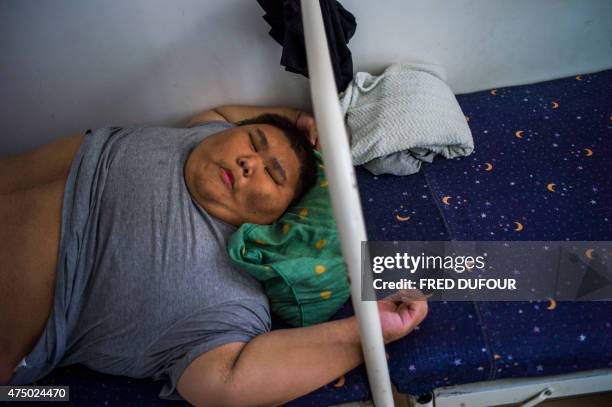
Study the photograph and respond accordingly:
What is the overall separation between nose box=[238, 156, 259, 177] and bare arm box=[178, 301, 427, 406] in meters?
0.36

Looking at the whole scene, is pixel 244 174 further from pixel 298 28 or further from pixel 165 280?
pixel 298 28

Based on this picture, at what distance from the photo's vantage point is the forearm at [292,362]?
2.86 feet

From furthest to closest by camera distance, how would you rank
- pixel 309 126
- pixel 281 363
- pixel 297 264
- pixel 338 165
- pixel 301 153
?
1. pixel 309 126
2. pixel 301 153
3. pixel 297 264
4. pixel 281 363
5. pixel 338 165

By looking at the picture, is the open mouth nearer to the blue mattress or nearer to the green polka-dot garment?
the green polka-dot garment

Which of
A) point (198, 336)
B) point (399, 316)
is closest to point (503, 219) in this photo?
point (399, 316)

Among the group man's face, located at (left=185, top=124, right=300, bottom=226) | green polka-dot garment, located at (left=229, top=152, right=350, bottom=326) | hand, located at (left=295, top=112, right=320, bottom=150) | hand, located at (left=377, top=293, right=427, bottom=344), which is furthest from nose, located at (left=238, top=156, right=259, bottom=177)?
hand, located at (left=377, top=293, right=427, bottom=344)

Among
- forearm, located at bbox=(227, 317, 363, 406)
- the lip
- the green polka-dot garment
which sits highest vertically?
the lip

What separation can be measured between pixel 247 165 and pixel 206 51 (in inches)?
20.0

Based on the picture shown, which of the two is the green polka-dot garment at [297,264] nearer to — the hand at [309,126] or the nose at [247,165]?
the nose at [247,165]

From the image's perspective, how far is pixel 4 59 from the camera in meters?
1.31

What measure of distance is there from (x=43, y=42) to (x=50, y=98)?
0.63 feet

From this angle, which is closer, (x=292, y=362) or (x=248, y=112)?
(x=292, y=362)

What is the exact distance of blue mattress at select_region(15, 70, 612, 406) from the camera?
0.94 meters

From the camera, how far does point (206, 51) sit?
134 centimetres
